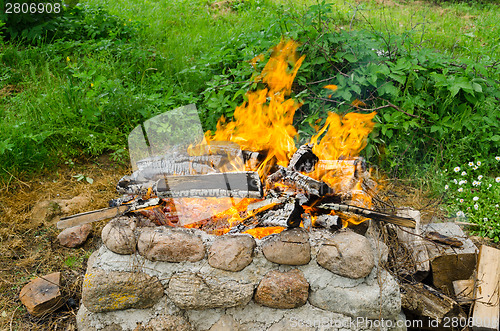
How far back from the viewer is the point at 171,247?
226cm

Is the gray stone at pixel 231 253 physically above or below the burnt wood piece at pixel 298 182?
below

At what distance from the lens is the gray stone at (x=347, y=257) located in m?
2.15

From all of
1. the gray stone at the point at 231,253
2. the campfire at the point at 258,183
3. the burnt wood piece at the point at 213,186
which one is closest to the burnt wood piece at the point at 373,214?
the campfire at the point at 258,183

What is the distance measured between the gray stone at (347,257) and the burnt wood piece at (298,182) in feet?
1.30

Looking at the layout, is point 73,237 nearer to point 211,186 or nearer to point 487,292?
point 211,186

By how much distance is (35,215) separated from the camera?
3.41 metres

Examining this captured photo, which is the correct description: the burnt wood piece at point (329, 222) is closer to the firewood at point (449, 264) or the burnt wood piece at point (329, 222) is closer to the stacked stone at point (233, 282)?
the stacked stone at point (233, 282)

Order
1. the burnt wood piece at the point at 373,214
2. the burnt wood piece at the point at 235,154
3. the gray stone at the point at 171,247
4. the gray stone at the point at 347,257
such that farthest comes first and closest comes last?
1. the burnt wood piece at the point at 235,154
2. the burnt wood piece at the point at 373,214
3. the gray stone at the point at 171,247
4. the gray stone at the point at 347,257

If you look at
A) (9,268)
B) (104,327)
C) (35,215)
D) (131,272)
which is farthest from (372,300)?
(35,215)

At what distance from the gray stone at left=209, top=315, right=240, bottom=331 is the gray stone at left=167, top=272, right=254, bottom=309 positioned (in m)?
0.11

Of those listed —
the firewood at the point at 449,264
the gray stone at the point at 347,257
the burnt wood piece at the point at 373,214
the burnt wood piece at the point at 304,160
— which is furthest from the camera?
the burnt wood piece at the point at 304,160

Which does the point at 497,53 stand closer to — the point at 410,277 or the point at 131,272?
the point at 410,277

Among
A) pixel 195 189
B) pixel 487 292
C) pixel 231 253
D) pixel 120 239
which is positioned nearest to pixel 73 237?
pixel 120 239

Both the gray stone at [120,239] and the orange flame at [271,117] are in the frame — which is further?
the orange flame at [271,117]
